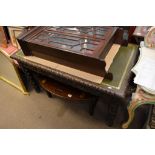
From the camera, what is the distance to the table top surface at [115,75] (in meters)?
1.09

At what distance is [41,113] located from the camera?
173cm

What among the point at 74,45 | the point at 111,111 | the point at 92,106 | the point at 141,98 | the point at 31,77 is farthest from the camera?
the point at 31,77

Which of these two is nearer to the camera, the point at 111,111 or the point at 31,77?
the point at 111,111

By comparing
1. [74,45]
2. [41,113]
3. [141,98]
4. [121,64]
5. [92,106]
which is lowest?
[41,113]

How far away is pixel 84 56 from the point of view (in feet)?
3.46

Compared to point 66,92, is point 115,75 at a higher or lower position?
higher

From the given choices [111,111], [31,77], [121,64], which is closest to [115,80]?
[121,64]

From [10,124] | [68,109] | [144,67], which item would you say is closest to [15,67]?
[10,124]

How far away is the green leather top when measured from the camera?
112cm

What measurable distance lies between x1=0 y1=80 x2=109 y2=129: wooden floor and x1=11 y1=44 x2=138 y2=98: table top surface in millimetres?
520

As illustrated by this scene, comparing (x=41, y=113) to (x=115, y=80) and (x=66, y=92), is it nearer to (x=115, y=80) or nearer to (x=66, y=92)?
(x=66, y=92)

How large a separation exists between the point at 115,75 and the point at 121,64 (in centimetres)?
12

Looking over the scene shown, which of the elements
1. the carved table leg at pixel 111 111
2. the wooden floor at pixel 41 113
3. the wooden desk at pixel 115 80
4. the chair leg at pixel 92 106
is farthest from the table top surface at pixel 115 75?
the wooden floor at pixel 41 113

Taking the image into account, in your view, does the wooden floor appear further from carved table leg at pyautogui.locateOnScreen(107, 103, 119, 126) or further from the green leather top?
the green leather top
